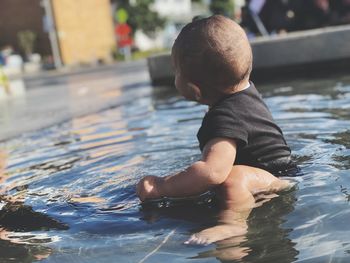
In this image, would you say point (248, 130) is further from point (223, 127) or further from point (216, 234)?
point (216, 234)

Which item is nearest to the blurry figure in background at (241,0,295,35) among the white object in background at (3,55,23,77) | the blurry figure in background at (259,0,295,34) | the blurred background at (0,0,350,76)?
the blurry figure in background at (259,0,295,34)

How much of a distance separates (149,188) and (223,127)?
46cm

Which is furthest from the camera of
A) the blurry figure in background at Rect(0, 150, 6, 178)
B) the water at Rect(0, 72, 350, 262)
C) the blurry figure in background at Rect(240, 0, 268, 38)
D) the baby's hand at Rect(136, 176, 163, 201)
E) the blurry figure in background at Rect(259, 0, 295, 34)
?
the blurry figure in background at Rect(240, 0, 268, 38)

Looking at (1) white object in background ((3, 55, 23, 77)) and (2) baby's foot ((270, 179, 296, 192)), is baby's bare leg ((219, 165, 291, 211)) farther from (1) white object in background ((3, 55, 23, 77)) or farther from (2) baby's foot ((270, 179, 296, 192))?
(1) white object in background ((3, 55, 23, 77))

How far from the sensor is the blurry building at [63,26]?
128 ft

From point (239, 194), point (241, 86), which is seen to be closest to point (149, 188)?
point (239, 194)

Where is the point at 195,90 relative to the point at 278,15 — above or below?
above

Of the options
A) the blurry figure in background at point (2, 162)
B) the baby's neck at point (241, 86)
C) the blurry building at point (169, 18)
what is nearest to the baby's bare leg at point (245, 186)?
the baby's neck at point (241, 86)

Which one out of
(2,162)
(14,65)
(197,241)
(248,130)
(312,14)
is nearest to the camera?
(197,241)

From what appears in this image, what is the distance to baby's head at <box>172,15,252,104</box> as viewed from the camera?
2779 millimetres

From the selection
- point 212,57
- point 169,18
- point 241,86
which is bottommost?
point 169,18

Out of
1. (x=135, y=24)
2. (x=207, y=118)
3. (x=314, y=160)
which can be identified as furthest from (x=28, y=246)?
(x=135, y=24)

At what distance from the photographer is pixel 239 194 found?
9.05 ft

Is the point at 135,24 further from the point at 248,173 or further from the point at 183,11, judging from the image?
the point at 248,173
